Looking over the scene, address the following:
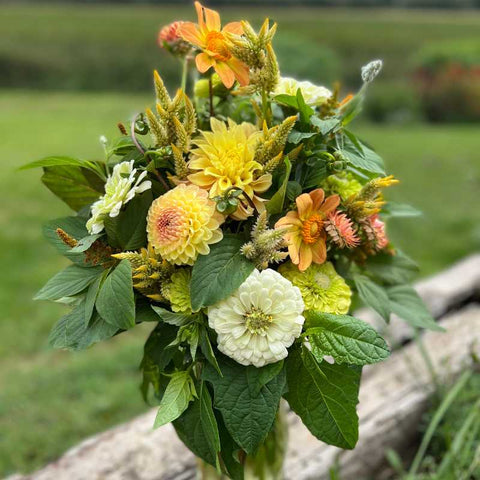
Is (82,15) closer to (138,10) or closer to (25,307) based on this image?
(138,10)

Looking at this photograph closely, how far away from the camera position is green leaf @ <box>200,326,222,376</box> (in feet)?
2.67

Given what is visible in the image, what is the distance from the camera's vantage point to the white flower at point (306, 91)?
0.94 metres

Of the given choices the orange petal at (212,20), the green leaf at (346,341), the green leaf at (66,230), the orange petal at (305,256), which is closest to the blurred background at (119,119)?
the orange petal at (212,20)

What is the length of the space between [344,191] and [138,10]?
15.7m

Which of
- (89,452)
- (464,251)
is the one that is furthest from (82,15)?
(89,452)

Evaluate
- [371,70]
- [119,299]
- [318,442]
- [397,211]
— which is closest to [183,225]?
[119,299]

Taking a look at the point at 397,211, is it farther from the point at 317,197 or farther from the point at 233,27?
the point at 233,27

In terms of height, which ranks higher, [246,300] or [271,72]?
[271,72]

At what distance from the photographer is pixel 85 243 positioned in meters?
0.84

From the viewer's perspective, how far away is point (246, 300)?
82 centimetres

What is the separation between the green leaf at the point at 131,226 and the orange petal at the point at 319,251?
242 mm

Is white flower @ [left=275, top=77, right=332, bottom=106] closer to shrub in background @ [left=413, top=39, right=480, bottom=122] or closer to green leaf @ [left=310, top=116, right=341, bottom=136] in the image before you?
green leaf @ [left=310, top=116, right=341, bottom=136]

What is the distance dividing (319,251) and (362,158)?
155mm

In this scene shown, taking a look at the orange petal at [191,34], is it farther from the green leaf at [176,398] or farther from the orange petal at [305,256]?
the green leaf at [176,398]
